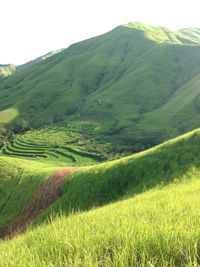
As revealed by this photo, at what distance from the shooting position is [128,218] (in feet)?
25.6

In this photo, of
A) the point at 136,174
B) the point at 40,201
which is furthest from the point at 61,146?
the point at 136,174

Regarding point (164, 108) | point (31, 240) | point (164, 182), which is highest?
point (31, 240)

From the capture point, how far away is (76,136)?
531 feet

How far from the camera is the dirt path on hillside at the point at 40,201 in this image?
136 feet

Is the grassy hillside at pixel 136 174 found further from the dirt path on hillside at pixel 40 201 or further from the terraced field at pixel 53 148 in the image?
the terraced field at pixel 53 148

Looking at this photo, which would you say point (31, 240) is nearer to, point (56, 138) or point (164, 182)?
point (164, 182)

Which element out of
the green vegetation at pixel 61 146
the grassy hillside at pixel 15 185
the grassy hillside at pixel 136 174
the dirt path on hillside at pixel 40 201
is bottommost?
the green vegetation at pixel 61 146

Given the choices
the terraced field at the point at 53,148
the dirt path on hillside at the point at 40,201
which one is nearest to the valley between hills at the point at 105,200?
the dirt path on hillside at the point at 40,201

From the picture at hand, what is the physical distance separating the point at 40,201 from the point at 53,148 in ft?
311

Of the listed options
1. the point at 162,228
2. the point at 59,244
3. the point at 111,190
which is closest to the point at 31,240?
the point at 59,244

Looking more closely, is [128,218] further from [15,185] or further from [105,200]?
[15,185]

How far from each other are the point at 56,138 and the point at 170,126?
54.1 m

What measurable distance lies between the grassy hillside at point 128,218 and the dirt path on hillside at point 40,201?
8.06ft

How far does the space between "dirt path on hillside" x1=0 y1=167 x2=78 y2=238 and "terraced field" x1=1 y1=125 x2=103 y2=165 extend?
2039 inches
